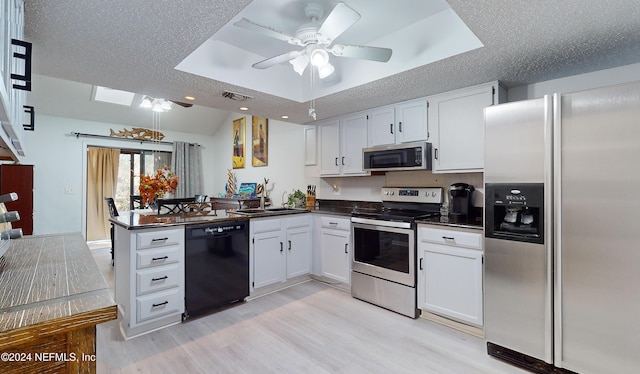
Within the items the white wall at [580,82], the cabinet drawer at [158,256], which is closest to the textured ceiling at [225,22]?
the white wall at [580,82]

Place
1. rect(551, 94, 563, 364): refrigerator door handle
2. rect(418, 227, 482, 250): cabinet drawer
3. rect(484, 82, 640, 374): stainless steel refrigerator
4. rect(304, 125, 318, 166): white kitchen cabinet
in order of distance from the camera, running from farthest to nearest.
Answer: rect(304, 125, 318, 166): white kitchen cabinet → rect(418, 227, 482, 250): cabinet drawer → rect(551, 94, 563, 364): refrigerator door handle → rect(484, 82, 640, 374): stainless steel refrigerator

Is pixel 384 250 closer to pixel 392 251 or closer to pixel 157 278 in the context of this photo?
pixel 392 251

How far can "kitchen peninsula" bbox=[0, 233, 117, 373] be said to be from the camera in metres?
0.71

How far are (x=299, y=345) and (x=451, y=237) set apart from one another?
4.98 ft

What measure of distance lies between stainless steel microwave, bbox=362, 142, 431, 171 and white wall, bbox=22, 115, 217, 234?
5390mm

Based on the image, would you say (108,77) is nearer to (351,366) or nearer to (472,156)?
(351,366)

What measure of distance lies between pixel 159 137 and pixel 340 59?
522 cm

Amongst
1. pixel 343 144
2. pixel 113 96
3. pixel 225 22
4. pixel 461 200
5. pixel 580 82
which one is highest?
pixel 113 96

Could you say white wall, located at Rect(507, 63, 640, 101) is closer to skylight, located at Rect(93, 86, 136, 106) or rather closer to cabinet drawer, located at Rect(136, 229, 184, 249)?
cabinet drawer, located at Rect(136, 229, 184, 249)

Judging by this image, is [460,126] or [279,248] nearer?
[460,126]

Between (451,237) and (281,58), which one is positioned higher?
(281,58)

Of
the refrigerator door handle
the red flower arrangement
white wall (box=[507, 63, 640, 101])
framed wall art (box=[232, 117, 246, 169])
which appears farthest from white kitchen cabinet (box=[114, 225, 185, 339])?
framed wall art (box=[232, 117, 246, 169])

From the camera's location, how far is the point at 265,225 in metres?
3.31

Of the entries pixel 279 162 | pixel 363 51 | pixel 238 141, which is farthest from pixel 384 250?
pixel 238 141
